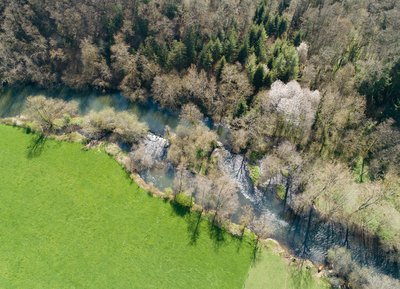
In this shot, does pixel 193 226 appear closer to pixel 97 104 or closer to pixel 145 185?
pixel 145 185

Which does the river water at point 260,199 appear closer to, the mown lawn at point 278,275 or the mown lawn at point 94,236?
the mown lawn at point 278,275

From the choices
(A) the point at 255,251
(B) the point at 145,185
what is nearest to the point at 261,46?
(B) the point at 145,185

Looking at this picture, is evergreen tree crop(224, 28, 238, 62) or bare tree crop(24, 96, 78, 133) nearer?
bare tree crop(24, 96, 78, 133)

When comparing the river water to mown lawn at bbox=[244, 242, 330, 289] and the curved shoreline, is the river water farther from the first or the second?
mown lawn at bbox=[244, 242, 330, 289]

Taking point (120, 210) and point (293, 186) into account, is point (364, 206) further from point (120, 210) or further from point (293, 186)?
point (120, 210)

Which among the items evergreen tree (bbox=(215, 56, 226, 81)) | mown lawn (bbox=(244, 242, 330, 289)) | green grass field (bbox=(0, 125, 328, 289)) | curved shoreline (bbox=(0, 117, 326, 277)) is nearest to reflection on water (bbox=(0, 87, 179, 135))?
curved shoreline (bbox=(0, 117, 326, 277))

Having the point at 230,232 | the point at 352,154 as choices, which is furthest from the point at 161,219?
the point at 352,154
